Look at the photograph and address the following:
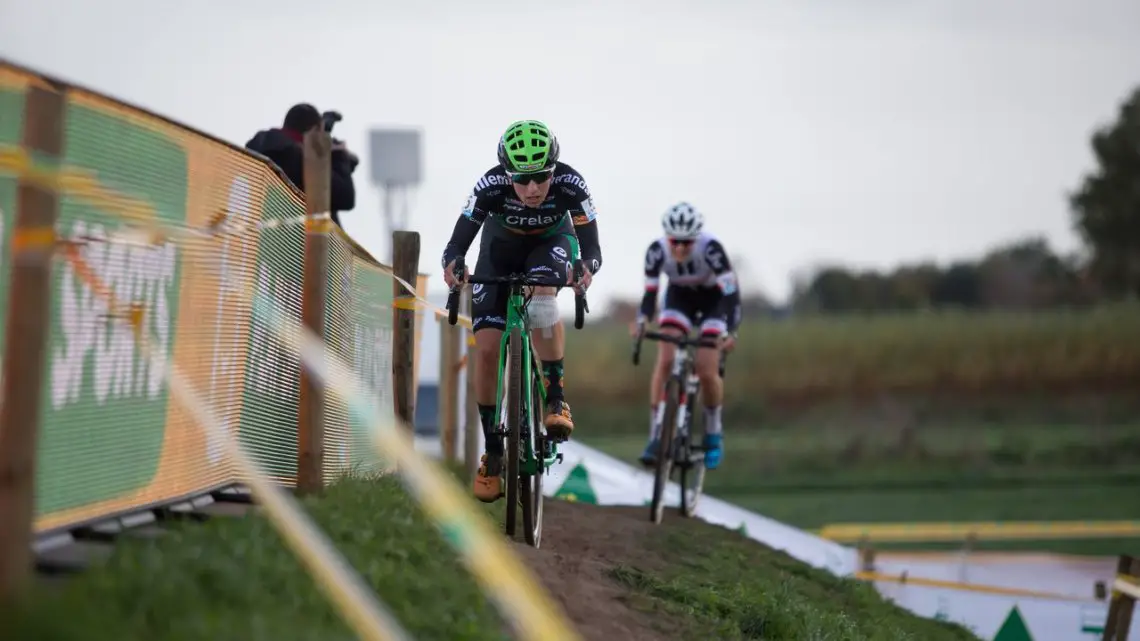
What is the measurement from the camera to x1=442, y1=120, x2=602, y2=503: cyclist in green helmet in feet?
29.7

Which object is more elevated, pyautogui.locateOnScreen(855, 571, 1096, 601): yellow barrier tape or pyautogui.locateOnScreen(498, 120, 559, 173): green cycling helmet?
pyautogui.locateOnScreen(498, 120, 559, 173): green cycling helmet

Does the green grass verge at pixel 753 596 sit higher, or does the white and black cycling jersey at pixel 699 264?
the white and black cycling jersey at pixel 699 264

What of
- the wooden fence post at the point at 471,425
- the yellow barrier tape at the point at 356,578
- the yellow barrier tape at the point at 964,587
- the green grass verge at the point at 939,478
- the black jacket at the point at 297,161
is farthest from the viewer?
the green grass verge at the point at 939,478

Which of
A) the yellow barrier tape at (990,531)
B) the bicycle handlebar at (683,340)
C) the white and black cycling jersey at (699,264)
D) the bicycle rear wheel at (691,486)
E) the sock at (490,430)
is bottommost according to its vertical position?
the yellow barrier tape at (990,531)

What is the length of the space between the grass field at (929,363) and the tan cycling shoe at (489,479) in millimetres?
39996

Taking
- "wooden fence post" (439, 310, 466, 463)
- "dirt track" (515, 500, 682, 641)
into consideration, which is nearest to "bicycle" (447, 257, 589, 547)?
"dirt track" (515, 500, 682, 641)

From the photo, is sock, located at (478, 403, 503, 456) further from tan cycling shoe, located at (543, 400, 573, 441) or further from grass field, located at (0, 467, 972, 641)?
grass field, located at (0, 467, 972, 641)

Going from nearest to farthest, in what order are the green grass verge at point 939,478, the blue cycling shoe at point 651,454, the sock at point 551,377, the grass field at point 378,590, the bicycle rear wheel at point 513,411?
the grass field at point 378,590
the bicycle rear wheel at point 513,411
the sock at point 551,377
the blue cycling shoe at point 651,454
the green grass verge at point 939,478

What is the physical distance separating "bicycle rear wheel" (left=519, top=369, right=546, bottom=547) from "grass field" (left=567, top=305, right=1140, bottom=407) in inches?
1568

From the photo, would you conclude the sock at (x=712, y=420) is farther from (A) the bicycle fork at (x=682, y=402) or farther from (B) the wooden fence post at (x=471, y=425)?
(B) the wooden fence post at (x=471, y=425)

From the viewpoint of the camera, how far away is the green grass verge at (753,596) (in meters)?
8.81

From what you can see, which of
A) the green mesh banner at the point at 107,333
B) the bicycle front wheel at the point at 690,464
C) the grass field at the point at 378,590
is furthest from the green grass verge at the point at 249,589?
the bicycle front wheel at the point at 690,464

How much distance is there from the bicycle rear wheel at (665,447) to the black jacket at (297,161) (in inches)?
121

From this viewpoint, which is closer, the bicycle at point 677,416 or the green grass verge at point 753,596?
the green grass verge at point 753,596
